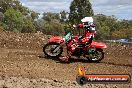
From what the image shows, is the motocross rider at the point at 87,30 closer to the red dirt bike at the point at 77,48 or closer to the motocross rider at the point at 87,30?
the motocross rider at the point at 87,30

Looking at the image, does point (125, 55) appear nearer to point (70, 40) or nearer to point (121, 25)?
point (70, 40)

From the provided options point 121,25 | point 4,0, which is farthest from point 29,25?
point 121,25

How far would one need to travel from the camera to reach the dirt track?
438 inches

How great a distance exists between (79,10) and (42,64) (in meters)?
50.7

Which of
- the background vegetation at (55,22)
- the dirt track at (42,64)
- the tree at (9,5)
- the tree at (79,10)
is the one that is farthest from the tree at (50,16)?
the dirt track at (42,64)

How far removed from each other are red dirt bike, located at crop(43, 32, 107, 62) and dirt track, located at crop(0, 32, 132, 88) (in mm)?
284

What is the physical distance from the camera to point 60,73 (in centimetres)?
1162

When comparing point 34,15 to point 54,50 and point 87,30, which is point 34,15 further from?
point 87,30

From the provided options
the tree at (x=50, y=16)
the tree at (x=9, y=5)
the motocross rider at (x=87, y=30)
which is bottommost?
the tree at (x=50, y=16)

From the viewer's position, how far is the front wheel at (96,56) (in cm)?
1347

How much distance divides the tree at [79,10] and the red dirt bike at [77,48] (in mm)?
48072

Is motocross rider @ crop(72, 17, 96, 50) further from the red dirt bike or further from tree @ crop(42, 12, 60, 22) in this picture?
tree @ crop(42, 12, 60, 22)

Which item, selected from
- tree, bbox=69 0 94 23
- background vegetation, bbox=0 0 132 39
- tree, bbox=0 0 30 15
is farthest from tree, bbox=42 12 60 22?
tree, bbox=69 0 94 23

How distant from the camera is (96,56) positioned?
13.5 meters
